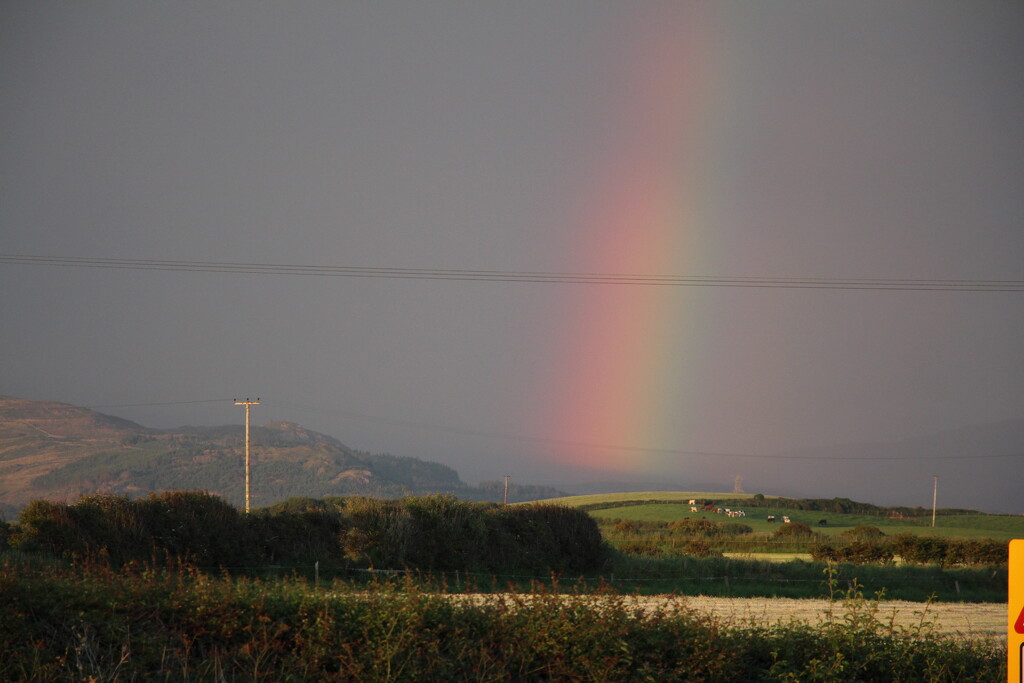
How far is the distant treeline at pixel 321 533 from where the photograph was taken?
22.4 meters

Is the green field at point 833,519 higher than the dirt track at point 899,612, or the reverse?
the dirt track at point 899,612

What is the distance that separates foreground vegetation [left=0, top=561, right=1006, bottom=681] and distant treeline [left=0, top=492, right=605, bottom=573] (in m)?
11.9

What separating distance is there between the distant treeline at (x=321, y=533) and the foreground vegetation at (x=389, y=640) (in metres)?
11.9

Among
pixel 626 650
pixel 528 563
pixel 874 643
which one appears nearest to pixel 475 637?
pixel 626 650

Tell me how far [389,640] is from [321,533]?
825 inches

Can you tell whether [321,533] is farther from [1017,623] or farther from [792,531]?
[792,531]

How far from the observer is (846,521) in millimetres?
61500

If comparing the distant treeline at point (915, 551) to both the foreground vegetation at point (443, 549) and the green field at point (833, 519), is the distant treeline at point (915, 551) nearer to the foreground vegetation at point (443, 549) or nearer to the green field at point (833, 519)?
the foreground vegetation at point (443, 549)

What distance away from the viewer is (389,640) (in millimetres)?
8773

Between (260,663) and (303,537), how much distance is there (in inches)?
801

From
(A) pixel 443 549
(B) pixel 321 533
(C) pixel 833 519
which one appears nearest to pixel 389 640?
(B) pixel 321 533

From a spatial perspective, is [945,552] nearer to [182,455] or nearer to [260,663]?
[260,663]

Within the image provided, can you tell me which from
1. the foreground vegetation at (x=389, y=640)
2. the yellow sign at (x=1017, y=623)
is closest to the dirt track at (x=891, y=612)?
the foreground vegetation at (x=389, y=640)

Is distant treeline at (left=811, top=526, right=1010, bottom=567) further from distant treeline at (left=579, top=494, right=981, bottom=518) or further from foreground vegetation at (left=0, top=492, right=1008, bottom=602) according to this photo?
distant treeline at (left=579, top=494, right=981, bottom=518)
